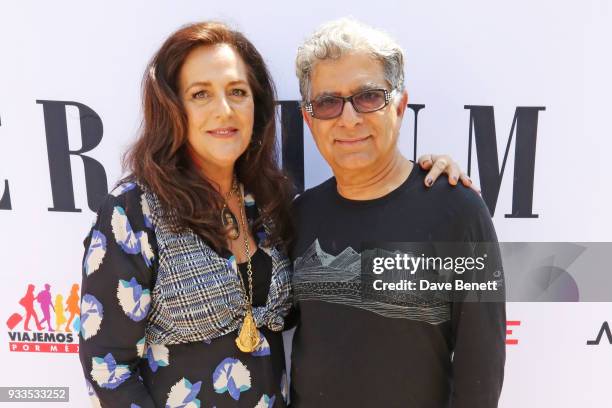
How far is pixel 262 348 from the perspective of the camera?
1.40 m

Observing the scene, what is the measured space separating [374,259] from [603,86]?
117cm

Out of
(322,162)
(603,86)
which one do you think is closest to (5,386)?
(322,162)

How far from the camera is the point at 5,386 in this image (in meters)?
1.96

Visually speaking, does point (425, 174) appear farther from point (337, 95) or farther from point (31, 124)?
point (31, 124)

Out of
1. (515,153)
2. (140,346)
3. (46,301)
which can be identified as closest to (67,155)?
(46,301)

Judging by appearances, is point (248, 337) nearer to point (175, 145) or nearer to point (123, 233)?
point (123, 233)

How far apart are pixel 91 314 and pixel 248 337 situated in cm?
43

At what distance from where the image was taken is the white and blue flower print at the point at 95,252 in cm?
123

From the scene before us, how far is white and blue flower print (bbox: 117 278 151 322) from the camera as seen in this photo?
4.04 feet

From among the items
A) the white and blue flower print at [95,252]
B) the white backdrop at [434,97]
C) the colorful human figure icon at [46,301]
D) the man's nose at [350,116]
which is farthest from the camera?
the colorful human figure icon at [46,301]

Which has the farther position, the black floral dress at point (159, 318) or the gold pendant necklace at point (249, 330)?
the gold pendant necklace at point (249, 330)

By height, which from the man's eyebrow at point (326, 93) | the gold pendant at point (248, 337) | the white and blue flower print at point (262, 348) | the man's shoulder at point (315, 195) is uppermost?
the man's eyebrow at point (326, 93)

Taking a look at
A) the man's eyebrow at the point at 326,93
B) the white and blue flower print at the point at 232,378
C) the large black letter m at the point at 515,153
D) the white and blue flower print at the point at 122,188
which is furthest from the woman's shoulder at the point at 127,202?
the large black letter m at the point at 515,153

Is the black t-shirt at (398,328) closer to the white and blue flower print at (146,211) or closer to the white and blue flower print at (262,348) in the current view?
the white and blue flower print at (262,348)
